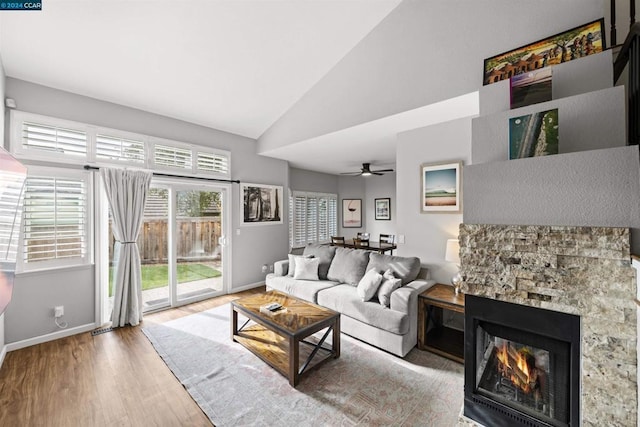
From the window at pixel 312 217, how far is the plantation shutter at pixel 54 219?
3847 mm

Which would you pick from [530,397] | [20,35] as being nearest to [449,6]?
[530,397]

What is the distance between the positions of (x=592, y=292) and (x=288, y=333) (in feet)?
6.70

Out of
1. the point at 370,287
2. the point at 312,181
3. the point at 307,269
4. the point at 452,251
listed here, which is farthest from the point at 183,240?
the point at 452,251

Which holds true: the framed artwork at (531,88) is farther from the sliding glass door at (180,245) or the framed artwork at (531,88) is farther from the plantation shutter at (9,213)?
the sliding glass door at (180,245)

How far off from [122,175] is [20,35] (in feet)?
Result: 4.93

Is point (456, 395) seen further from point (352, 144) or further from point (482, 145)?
point (352, 144)

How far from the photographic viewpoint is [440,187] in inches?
128

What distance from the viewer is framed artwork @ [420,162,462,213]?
3.13 m

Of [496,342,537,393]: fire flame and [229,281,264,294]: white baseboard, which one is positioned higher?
[496,342,537,393]: fire flame

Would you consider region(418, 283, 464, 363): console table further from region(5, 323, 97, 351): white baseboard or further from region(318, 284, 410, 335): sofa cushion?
region(5, 323, 97, 351): white baseboard

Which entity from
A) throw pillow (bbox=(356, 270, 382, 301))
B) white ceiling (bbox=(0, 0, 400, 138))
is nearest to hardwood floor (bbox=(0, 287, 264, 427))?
throw pillow (bbox=(356, 270, 382, 301))

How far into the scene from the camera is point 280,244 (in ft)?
17.8

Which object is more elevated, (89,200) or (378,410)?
(89,200)

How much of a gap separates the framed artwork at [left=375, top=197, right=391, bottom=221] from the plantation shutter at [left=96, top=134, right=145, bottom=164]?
541 cm
